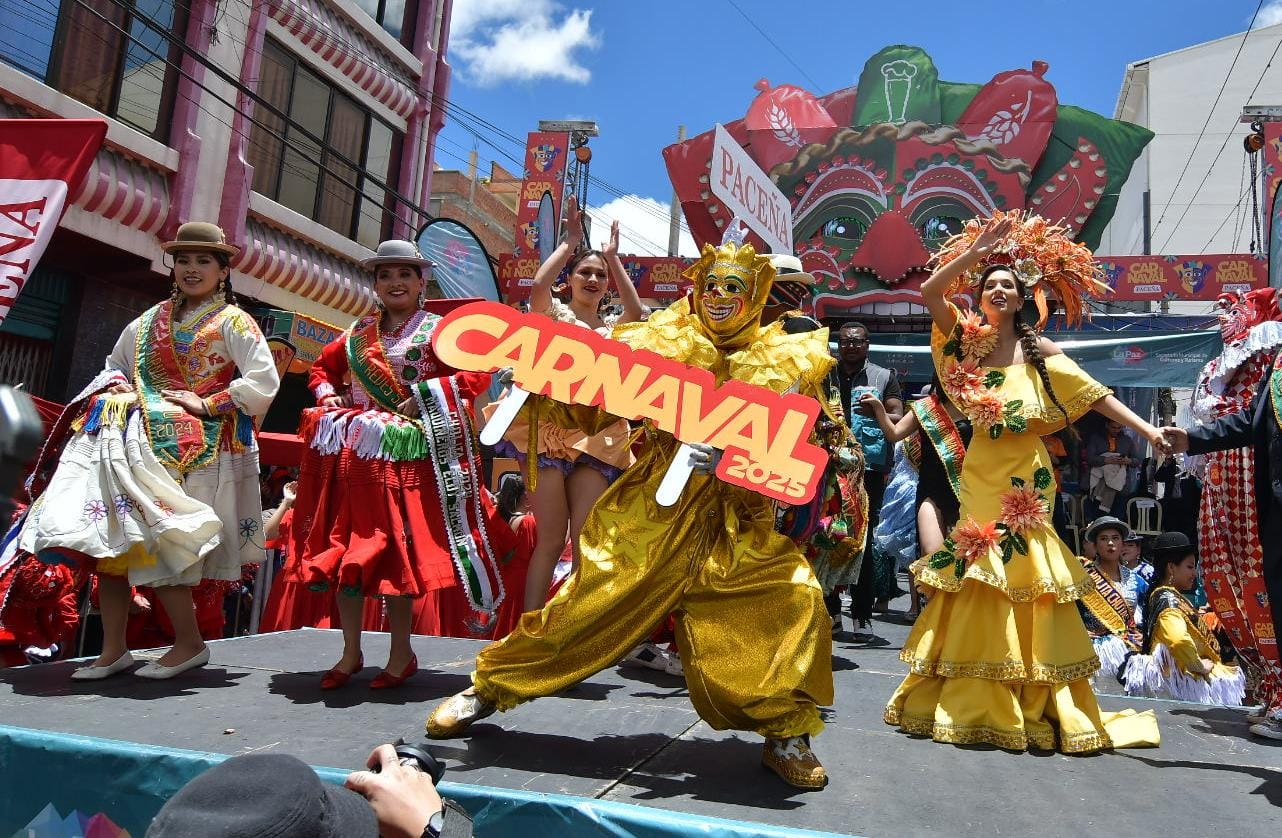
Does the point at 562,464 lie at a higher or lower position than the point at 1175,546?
higher

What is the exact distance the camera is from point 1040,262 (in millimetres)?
4156

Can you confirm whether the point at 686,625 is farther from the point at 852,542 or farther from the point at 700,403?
the point at 852,542

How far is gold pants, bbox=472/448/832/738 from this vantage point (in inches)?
117

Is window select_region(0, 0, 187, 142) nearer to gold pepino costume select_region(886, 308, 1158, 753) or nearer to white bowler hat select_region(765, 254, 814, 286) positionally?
white bowler hat select_region(765, 254, 814, 286)

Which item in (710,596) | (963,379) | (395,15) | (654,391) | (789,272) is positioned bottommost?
(710,596)

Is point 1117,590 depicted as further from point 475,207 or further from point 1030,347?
point 475,207

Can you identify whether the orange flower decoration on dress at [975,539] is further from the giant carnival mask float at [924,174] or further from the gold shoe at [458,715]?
the giant carnival mask float at [924,174]

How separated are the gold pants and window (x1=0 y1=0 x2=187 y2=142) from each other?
8166 millimetres

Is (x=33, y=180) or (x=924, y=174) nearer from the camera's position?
(x=33, y=180)

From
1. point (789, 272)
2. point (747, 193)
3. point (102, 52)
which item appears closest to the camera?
point (789, 272)

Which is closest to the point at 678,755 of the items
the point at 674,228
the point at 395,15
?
the point at 395,15

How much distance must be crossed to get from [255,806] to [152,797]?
6.54 ft

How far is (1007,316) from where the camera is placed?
4102 millimetres

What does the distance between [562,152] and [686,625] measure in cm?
1478
